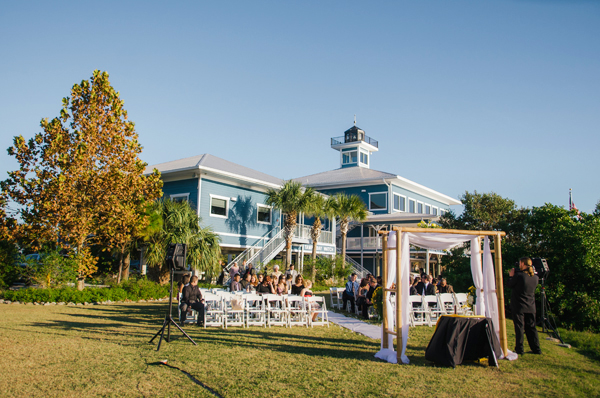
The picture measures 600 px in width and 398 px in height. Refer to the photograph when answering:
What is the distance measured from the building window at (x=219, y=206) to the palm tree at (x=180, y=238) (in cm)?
190

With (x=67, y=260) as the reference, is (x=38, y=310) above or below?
below

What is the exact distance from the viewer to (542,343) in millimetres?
10195

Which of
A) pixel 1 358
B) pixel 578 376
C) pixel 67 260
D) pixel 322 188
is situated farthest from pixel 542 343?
pixel 322 188

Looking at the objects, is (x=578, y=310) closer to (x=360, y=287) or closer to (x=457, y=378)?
(x=360, y=287)

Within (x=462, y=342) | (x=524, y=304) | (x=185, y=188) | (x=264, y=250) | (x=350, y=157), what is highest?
(x=350, y=157)

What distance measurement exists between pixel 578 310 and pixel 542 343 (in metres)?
5.87

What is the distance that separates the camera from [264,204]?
82.9 feet

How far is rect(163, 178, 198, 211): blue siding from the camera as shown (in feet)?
71.9

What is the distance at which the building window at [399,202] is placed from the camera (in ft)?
109

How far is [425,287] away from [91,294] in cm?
1097

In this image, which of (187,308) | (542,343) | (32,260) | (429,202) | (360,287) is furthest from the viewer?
(429,202)

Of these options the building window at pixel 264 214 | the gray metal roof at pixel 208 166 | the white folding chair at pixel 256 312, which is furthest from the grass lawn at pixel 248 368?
the building window at pixel 264 214

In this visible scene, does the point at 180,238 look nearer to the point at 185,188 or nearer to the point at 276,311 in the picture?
the point at 185,188

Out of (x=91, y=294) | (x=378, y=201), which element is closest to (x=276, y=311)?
(x=91, y=294)
